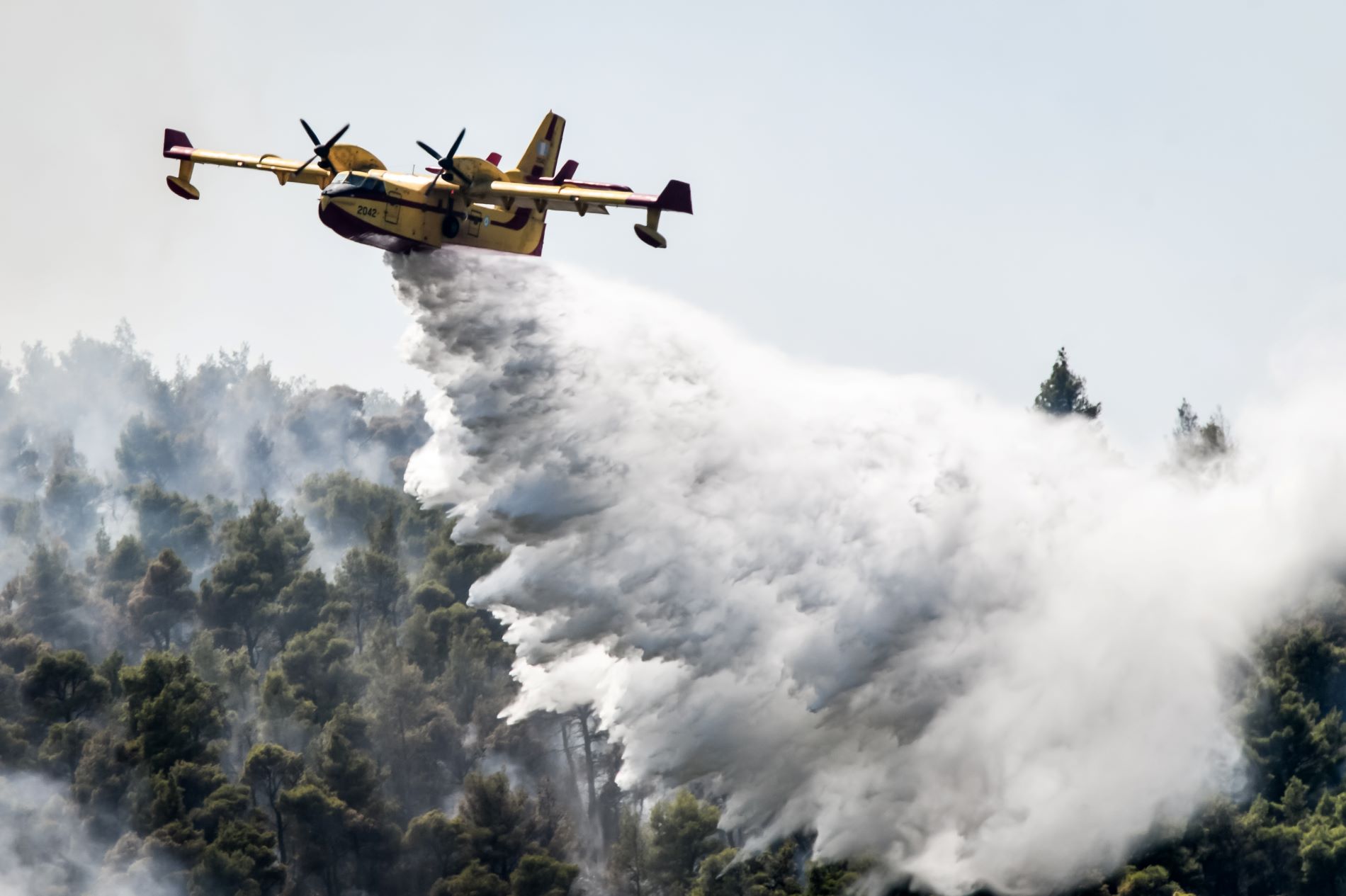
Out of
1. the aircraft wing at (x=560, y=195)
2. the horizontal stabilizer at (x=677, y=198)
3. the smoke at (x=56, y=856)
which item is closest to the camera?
the horizontal stabilizer at (x=677, y=198)

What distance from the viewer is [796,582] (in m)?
40.5

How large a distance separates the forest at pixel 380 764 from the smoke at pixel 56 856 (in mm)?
96

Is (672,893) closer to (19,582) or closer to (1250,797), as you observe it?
(1250,797)

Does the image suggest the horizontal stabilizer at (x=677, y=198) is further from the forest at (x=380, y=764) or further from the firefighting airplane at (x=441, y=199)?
the forest at (x=380, y=764)

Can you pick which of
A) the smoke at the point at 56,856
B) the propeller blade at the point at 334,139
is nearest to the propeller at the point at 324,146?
the propeller blade at the point at 334,139

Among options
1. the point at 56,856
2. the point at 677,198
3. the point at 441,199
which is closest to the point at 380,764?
the point at 56,856

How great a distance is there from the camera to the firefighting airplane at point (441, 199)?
134 feet

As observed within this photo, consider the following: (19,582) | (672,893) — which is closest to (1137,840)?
(672,893)

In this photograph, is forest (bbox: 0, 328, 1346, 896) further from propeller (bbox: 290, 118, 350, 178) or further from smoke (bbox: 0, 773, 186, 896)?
propeller (bbox: 290, 118, 350, 178)

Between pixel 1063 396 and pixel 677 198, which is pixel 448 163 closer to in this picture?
pixel 677 198

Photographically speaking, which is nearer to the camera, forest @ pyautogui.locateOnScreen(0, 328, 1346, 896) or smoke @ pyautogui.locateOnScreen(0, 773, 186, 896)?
Answer: forest @ pyautogui.locateOnScreen(0, 328, 1346, 896)

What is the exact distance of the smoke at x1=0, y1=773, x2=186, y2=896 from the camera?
63781 mm

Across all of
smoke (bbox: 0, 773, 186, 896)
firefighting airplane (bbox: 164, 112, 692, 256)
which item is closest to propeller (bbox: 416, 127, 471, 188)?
firefighting airplane (bbox: 164, 112, 692, 256)

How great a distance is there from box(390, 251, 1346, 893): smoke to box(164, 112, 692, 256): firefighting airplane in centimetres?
90
